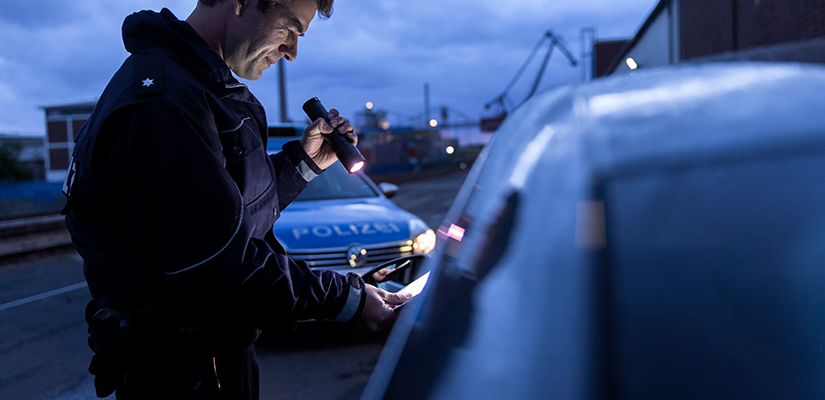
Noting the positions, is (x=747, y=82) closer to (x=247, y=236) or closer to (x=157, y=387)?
(x=247, y=236)

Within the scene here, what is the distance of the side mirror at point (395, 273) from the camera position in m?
1.67

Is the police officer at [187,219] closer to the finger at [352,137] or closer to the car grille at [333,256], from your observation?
the finger at [352,137]

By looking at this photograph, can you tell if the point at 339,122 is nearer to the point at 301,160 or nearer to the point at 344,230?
the point at 301,160

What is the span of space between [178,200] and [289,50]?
656mm

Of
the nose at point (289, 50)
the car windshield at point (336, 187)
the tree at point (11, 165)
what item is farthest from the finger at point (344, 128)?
the tree at point (11, 165)

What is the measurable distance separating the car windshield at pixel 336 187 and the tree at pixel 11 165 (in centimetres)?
5892

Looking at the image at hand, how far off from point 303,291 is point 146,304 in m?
0.35

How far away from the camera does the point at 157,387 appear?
130 cm

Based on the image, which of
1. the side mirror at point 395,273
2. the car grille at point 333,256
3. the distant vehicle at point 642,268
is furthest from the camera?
the car grille at point 333,256

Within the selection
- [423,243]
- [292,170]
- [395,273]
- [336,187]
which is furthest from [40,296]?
[395,273]

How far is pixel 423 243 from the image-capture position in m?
4.43

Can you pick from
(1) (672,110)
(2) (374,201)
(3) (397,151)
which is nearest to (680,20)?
(2) (374,201)

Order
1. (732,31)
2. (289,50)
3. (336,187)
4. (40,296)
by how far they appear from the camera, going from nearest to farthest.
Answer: (289,50) < (336,187) < (40,296) < (732,31)

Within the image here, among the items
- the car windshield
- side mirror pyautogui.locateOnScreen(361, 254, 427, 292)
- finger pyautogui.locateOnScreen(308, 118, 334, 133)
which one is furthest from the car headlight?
finger pyautogui.locateOnScreen(308, 118, 334, 133)
